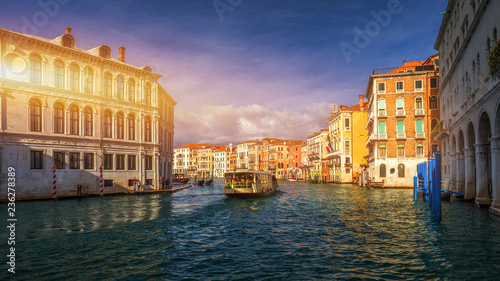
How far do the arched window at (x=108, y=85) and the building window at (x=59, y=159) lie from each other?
5.97m

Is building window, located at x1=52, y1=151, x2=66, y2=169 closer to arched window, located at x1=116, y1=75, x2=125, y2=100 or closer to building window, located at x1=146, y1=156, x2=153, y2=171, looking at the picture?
arched window, located at x1=116, y1=75, x2=125, y2=100

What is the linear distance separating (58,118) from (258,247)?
21.9 m

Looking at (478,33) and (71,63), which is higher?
(71,63)

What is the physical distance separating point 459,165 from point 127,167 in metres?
24.3

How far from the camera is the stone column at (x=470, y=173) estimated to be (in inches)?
687

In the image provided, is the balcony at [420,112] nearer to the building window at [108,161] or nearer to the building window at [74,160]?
the building window at [108,161]

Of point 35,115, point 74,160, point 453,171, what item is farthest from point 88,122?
point 453,171

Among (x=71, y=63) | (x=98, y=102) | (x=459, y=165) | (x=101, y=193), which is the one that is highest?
(x=71, y=63)

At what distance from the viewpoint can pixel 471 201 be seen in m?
18.2

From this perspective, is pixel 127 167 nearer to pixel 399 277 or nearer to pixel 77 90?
pixel 77 90

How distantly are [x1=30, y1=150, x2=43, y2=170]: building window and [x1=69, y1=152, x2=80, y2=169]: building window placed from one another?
2.06 m

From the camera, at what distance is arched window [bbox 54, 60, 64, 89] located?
26.1 meters

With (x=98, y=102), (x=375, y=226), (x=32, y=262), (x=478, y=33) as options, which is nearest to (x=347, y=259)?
(x=375, y=226)

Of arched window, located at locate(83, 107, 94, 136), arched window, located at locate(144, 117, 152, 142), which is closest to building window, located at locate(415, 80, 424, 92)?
arched window, located at locate(144, 117, 152, 142)
